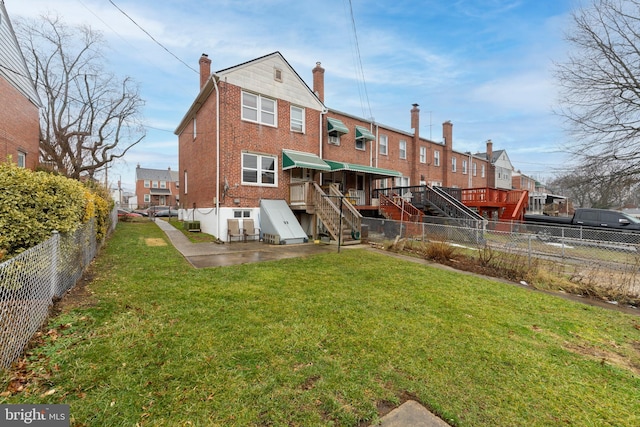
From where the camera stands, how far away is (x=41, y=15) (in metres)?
20.2

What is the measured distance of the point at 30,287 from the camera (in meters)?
3.49

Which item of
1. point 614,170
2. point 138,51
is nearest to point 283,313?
point 138,51

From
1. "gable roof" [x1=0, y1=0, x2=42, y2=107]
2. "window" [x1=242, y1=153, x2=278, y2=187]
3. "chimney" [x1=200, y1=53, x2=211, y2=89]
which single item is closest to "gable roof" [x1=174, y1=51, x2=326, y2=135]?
"chimney" [x1=200, y1=53, x2=211, y2=89]

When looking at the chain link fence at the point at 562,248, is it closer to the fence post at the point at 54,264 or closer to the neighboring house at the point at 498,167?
the fence post at the point at 54,264

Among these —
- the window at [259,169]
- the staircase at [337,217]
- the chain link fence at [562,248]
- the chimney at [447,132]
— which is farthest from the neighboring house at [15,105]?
the chimney at [447,132]

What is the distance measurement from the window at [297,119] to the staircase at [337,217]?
13.4ft

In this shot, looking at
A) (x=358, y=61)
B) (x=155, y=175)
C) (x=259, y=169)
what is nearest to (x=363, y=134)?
(x=358, y=61)

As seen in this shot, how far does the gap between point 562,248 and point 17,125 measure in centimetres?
2287

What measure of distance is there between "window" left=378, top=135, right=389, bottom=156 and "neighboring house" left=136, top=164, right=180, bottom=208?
5293cm

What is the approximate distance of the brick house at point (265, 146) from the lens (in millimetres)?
12602

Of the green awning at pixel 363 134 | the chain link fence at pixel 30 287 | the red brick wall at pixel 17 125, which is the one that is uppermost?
the green awning at pixel 363 134

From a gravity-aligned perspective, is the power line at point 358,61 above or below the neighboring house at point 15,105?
above

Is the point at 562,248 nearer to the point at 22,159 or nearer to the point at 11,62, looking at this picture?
the point at 22,159

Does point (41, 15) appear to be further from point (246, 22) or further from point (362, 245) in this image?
point (362, 245)
